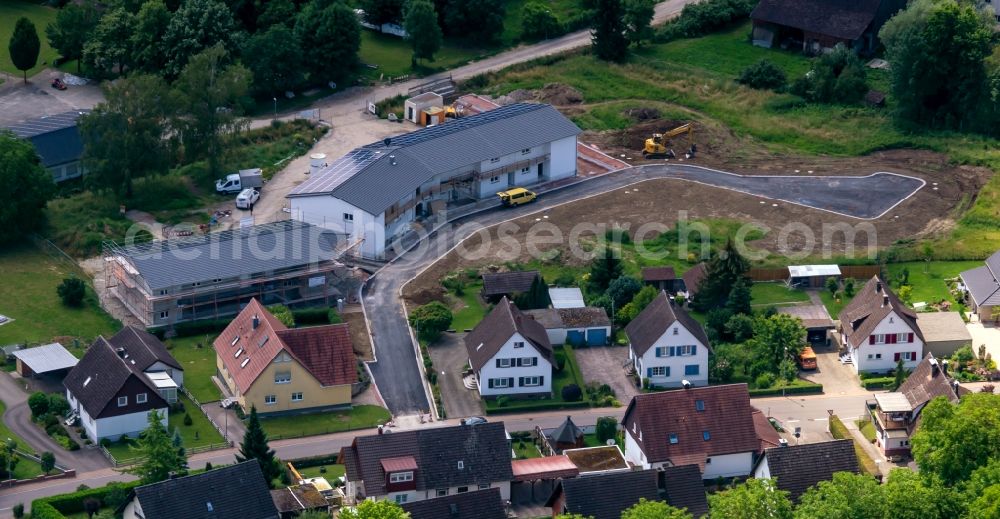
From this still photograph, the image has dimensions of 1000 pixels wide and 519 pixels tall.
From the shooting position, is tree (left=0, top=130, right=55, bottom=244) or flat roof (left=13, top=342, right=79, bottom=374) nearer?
flat roof (left=13, top=342, right=79, bottom=374)

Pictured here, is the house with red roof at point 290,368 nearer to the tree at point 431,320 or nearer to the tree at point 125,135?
the tree at point 431,320

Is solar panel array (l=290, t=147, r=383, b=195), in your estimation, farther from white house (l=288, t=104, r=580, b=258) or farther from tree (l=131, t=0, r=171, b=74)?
tree (l=131, t=0, r=171, b=74)

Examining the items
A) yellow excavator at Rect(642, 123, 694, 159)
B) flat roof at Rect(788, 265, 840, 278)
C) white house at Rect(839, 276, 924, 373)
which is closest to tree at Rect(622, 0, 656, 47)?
yellow excavator at Rect(642, 123, 694, 159)

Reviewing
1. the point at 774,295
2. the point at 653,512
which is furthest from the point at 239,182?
the point at 653,512

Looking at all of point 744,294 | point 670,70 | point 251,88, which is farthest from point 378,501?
point 670,70

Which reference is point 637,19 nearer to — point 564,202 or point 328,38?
point 328,38

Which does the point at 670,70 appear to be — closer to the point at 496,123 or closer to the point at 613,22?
the point at 613,22
